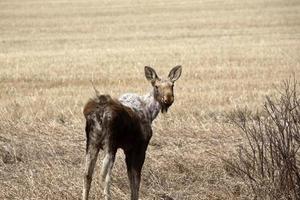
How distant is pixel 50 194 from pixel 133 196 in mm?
1053

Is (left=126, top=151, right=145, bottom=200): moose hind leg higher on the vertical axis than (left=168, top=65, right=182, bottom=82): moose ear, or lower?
lower

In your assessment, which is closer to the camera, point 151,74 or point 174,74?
point 151,74

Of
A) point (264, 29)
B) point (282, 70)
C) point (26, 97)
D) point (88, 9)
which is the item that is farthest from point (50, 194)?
point (88, 9)

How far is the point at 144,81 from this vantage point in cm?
1928

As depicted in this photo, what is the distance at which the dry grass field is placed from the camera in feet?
24.9

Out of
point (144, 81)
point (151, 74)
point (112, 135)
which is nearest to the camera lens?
point (112, 135)

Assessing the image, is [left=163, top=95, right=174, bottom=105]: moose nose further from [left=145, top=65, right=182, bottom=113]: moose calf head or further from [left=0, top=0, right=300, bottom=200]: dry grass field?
[left=0, top=0, right=300, bottom=200]: dry grass field

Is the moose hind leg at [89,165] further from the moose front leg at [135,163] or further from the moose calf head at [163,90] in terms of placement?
the moose calf head at [163,90]

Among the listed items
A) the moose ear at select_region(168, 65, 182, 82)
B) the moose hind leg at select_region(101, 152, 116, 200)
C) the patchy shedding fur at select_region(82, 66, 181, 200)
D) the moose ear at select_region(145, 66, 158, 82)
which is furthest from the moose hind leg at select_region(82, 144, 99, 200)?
the moose ear at select_region(168, 65, 182, 82)

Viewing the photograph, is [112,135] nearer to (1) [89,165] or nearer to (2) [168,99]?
(1) [89,165]

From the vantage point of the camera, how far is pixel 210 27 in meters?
42.2

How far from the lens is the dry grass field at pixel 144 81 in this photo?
24.9ft

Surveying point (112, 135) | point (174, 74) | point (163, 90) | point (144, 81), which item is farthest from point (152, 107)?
point (144, 81)

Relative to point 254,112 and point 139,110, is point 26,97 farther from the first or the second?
point 139,110
